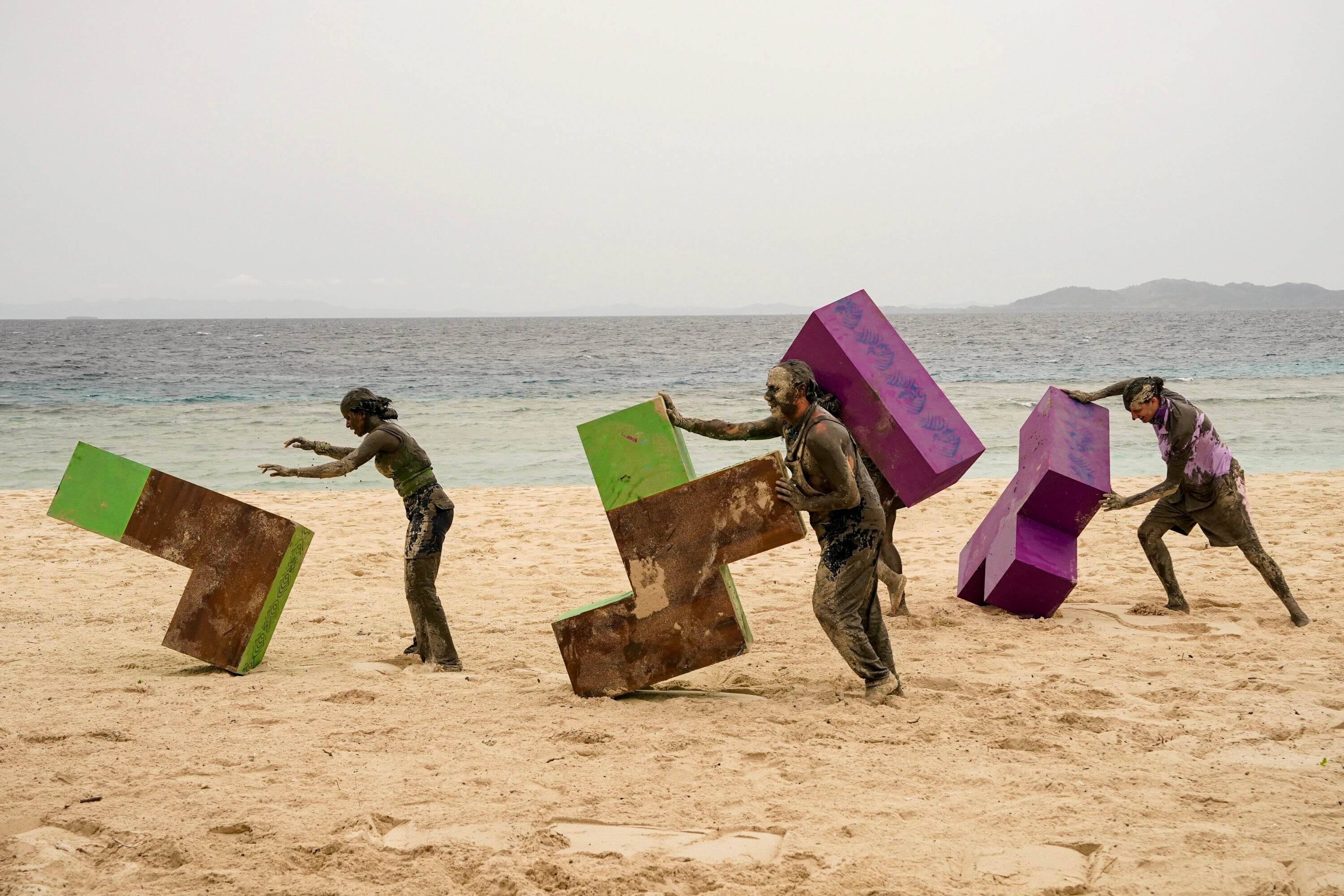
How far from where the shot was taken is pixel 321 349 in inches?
2156

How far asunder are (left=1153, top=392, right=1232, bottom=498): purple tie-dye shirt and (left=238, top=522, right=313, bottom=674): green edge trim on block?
18.4 ft

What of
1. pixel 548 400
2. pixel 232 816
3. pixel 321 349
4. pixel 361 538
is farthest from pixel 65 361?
pixel 232 816

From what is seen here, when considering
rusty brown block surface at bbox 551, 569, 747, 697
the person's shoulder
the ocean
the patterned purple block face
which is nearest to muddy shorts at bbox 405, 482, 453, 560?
the person's shoulder

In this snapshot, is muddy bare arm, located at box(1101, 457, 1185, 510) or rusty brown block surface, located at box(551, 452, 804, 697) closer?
rusty brown block surface, located at box(551, 452, 804, 697)

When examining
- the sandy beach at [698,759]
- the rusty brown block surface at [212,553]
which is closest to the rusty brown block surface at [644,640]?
the sandy beach at [698,759]

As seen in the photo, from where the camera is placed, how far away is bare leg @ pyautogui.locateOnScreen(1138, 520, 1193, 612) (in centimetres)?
691

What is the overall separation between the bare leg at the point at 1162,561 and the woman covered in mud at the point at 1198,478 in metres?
0.26

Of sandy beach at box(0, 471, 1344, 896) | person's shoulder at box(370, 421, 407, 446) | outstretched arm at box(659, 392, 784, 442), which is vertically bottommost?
sandy beach at box(0, 471, 1344, 896)

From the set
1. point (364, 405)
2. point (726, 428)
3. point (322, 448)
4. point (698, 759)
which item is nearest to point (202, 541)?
point (322, 448)

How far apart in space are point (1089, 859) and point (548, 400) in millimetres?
25268

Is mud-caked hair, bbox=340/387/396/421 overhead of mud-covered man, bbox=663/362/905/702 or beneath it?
overhead

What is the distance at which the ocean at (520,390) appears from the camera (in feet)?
55.6

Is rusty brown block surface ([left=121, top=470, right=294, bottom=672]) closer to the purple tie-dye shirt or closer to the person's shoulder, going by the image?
the person's shoulder

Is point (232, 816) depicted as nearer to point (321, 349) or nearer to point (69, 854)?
point (69, 854)
